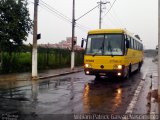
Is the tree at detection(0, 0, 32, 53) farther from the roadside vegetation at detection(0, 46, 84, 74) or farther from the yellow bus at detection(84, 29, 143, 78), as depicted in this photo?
the yellow bus at detection(84, 29, 143, 78)

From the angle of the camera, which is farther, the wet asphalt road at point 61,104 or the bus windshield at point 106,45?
the bus windshield at point 106,45

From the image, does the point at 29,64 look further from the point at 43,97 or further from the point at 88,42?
the point at 43,97

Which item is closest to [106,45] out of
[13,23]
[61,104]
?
[13,23]

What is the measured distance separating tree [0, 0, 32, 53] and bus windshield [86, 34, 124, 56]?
570 centimetres

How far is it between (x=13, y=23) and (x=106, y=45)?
268 inches

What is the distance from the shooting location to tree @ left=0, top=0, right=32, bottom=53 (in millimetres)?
23469

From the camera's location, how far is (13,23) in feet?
77.5

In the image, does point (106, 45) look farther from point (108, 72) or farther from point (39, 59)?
point (39, 59)

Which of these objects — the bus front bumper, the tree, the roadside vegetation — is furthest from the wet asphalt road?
the roadside vegetation

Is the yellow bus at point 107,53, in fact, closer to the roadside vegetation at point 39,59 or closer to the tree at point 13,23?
the tree at point 13,23

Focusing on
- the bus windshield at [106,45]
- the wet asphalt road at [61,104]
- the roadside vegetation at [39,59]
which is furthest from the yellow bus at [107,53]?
the roadside vegetation at [39,59]

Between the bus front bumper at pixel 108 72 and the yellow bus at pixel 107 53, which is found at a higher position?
the yellow bus at pixel 107 53

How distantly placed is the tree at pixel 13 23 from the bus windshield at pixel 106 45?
570 cm

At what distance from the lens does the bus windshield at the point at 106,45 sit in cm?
2041
